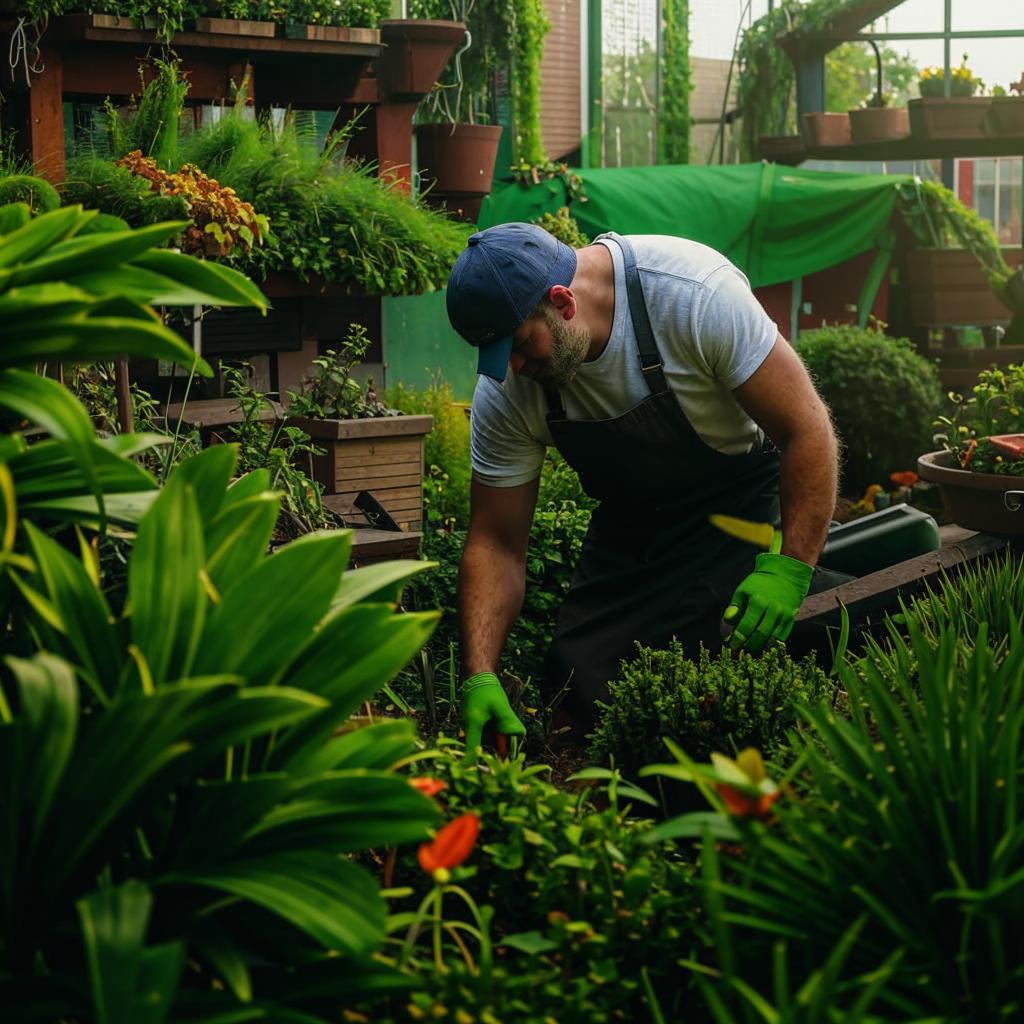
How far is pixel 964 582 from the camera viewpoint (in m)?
3.02

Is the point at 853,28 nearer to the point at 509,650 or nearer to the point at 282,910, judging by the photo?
the point at 509,650

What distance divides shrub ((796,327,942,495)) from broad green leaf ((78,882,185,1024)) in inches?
246

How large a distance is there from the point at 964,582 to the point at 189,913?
2.16 meters

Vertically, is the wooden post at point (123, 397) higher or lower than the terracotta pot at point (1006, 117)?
lower

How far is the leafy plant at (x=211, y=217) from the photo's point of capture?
12.8 ft

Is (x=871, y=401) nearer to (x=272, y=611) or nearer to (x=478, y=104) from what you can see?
(x=478, y=104)

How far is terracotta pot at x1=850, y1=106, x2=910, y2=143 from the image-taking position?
10.4 m

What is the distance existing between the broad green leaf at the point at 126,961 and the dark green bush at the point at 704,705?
1.34m

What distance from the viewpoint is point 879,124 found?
10445 mm

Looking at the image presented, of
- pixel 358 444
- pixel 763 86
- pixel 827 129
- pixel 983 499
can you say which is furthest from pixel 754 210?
pixel 358 444

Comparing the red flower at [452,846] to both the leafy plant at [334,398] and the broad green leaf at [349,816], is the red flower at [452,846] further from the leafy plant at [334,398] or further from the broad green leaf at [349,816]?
the leafy plant at [334,398]

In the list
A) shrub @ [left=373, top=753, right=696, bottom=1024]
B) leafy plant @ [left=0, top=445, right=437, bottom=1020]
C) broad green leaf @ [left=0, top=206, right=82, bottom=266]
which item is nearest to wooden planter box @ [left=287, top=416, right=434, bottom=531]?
shrub @ [left=373, top=753, right=696, bottom=1024]

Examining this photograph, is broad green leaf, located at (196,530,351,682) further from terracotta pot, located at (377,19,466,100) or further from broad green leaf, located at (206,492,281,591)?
terracotta pot, located at (377,19,466,100)

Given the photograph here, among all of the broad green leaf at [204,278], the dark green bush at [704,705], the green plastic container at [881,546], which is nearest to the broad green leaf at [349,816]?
the broad green leaf at [204,278]
